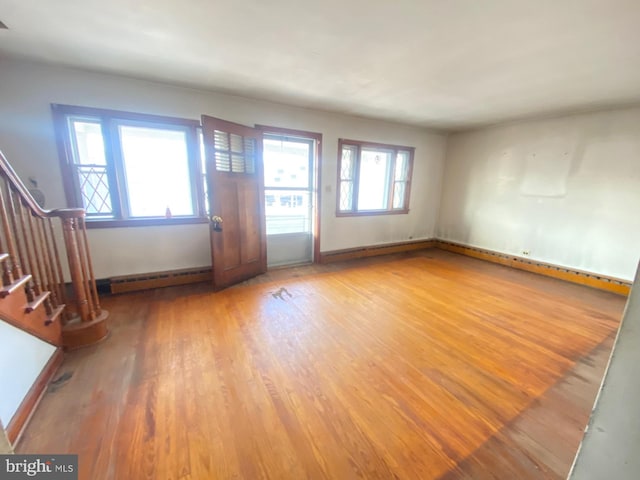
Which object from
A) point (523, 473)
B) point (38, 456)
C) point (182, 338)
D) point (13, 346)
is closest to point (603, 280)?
point (523, 473)

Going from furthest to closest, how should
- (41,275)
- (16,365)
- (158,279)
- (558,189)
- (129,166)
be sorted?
(558,189) < (158,279) < (129,166) < (41,275) < (16,365)

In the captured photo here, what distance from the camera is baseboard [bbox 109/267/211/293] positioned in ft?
10.2

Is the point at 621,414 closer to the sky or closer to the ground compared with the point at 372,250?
closer to the sky

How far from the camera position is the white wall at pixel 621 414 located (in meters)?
0.56

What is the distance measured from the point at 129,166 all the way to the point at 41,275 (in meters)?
1.62

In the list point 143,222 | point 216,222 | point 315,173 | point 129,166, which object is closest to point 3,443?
point 216,222

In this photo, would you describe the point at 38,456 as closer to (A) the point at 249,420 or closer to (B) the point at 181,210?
(A) the point at 249,420

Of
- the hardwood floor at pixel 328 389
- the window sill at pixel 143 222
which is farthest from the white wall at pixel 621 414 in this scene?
the window sill at pixel 143 222

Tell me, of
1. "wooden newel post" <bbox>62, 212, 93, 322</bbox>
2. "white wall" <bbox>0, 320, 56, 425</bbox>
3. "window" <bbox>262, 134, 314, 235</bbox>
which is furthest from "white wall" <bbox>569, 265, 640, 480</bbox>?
"window" <bbox>262, 134, 314, 235</bbox>

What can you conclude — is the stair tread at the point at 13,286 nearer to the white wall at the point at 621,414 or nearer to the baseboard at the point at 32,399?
the baseboard at the point at 32,399

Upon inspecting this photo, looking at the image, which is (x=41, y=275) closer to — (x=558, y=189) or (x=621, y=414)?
(x=621, y=414)

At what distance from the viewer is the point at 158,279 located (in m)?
3.29

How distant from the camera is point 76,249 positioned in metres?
2.03

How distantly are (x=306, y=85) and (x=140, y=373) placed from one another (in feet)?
10.4
